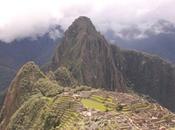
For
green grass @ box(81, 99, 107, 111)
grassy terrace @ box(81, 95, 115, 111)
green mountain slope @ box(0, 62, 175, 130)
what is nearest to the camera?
green mountain slope @ box(0, 62, 175, 130)

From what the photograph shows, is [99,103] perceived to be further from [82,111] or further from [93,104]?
[82,111]

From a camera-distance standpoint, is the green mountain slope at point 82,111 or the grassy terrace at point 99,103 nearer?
the green mountain slope at point 82,111

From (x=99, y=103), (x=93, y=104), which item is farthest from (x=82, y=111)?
(x=99, y=103)

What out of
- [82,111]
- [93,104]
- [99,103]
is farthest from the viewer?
[99,103]

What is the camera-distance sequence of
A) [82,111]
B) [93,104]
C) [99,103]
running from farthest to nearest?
[99,103]
[93,104]
[82,111]

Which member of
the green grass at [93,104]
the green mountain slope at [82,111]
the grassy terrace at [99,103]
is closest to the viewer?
the green mountain slope at [82,111]

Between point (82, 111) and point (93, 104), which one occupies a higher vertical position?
point (93, 104)

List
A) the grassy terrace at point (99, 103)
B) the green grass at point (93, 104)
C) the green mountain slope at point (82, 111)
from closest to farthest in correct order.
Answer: the green mountain slope at point (82, 111)
the green grass at point (93, 104)
the grassy terrace at point (99, 103)

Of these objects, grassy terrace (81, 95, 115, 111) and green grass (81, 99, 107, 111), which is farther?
grassy terrace (81, 95, 115, 111)

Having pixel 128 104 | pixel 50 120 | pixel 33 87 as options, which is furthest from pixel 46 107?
pixel 33 87
